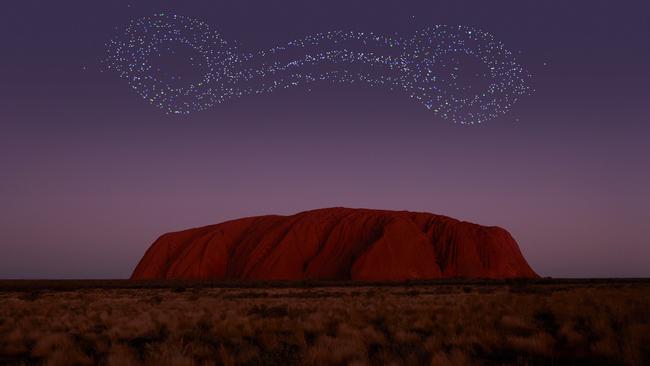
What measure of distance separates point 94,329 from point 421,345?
9.60 metres

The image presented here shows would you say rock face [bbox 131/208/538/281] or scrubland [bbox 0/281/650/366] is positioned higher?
rock face [bbox 131/208/538/281]

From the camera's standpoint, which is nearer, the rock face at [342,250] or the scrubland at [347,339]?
the scrubland at [347,339]

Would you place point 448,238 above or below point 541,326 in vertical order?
above

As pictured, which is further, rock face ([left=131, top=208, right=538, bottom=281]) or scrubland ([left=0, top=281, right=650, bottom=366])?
rock face ([left=131, top=208, right=538, bottom=281])

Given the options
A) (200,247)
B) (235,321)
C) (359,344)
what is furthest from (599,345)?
(200,247)

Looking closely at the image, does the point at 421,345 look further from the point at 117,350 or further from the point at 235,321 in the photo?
the point at 235,321

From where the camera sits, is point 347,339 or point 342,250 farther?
point 342,250

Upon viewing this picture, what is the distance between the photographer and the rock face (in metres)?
75.8

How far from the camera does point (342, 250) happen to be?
262 ft

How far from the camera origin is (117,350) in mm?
11055

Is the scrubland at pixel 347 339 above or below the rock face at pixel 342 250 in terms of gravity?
below

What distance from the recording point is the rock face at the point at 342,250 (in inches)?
2985

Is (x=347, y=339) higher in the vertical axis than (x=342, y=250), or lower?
lower

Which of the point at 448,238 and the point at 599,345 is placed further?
the point at 448,238
